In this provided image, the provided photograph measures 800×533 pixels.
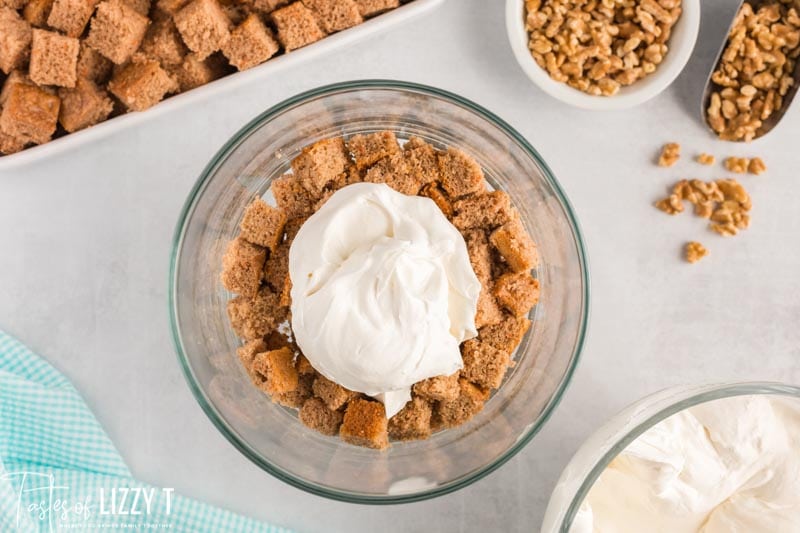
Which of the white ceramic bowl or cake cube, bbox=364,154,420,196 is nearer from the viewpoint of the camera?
cake cube, bbox=364,154,420,196

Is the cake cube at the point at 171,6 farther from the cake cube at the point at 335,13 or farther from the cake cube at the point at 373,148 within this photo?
the cake cube at the point at 373,148

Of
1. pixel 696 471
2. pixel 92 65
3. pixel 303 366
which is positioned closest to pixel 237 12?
pixel 92 65

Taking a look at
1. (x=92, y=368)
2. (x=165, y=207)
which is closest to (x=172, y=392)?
(x=92, y=368)

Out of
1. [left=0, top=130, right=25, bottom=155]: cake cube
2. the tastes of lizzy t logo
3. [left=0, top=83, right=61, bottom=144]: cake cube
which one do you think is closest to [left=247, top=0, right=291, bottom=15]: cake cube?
[left=0, top=83, right=61, bottom=144]: cake cube

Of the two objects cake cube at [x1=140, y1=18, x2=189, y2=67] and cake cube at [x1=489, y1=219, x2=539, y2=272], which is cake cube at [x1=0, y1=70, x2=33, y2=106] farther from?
cake cube at [x1=489, y1=219, x2=539, y2=272]

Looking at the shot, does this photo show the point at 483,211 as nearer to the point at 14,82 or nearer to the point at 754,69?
the point at 754,69

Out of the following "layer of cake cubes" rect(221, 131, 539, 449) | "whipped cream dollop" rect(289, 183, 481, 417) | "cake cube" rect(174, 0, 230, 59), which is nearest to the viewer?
"whipped cream dollop" rect(289, 183, 481, 417)

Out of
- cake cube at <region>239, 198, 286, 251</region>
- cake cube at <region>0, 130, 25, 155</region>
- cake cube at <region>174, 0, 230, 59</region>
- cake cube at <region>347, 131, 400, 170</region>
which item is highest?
cake cube at <region>174, 0, 230, 59</region>
